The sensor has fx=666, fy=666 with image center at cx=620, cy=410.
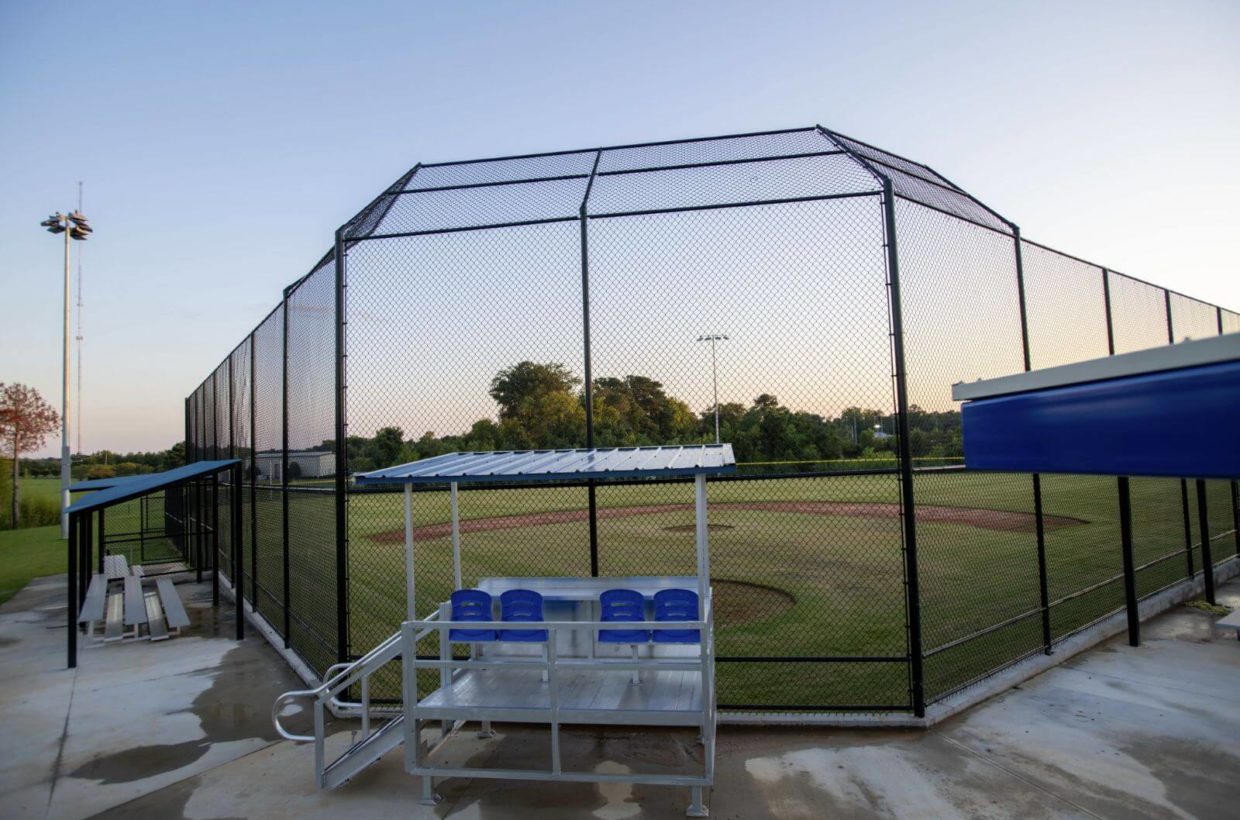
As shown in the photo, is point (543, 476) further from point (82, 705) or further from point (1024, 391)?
point (82, 705)

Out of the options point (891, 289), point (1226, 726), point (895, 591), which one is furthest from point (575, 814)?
point (895, 591)

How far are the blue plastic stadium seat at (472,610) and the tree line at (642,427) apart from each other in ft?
7.66

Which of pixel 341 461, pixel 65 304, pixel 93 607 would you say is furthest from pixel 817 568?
pixel 65 304

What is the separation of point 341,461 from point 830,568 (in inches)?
432

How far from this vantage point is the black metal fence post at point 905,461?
18.8 ft

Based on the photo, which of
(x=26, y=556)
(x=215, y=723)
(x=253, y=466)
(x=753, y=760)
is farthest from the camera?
(x=26, y=556)

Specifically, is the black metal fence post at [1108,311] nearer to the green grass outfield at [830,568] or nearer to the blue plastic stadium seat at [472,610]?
the green grass outfield at [830,568]

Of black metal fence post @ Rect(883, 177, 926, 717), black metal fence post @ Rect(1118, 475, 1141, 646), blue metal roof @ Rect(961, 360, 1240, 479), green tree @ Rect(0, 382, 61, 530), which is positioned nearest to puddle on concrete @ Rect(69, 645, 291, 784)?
black metal fence post @ Rect(883, 177, 926, 717)

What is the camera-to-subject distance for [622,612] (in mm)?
5242

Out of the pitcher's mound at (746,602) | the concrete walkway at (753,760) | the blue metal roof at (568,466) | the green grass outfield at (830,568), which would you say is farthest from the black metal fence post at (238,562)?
the pitcher's mound at (746,602)

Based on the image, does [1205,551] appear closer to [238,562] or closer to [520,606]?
[520,606]

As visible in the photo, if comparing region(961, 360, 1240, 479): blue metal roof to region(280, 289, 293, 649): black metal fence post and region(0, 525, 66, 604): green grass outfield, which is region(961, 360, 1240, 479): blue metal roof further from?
region(0, 525, 66, 604): green grass outfield

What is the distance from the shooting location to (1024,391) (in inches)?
127

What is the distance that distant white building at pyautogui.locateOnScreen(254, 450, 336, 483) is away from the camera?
793cm
